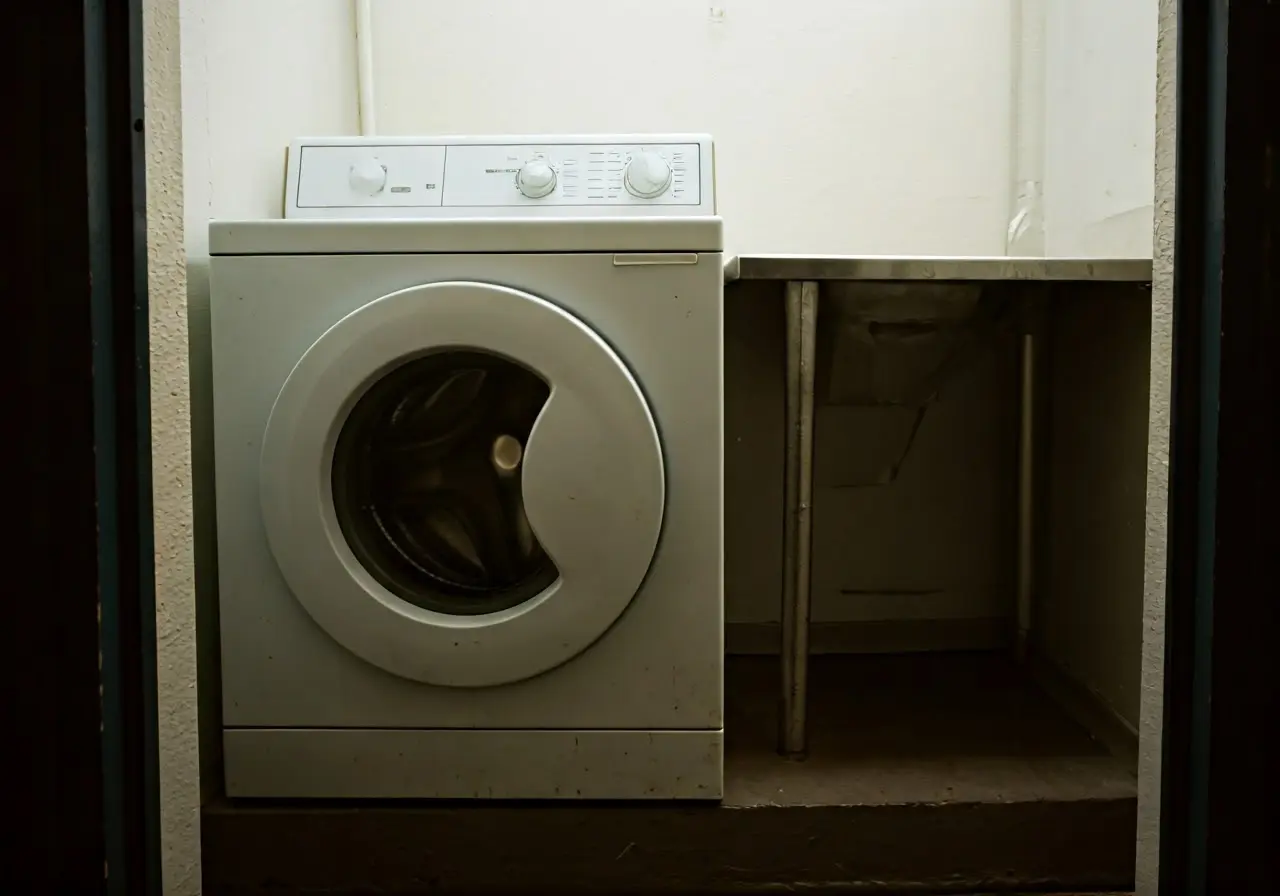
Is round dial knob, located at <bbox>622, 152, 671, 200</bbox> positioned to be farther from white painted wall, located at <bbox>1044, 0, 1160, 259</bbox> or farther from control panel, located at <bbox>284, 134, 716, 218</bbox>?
white painted wall, located at <bbox>1044, 0, 1160, 259</bbox>

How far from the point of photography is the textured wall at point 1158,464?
66 centimetres

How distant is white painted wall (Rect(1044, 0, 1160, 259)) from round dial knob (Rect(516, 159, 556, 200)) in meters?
0.83

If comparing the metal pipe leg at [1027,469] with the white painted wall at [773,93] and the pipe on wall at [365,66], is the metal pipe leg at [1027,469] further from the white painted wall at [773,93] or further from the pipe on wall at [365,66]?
the pipe on wall at [365,66]

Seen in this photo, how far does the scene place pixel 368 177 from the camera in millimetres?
1367

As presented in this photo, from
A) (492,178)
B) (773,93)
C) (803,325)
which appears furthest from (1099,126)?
(492,178)

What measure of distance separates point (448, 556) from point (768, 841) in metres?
0.54

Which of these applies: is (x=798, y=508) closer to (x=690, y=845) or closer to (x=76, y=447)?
(x=690, y=845)

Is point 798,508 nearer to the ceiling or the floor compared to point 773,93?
nearer to the floor

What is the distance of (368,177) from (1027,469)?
3.95 ft

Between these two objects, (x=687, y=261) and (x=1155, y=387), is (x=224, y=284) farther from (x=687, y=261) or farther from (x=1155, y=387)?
(x=1155, y=387)

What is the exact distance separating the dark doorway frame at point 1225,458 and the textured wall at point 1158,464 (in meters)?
0.06

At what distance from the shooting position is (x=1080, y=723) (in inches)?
53.4

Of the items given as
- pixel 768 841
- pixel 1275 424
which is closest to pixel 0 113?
pixel 1275 424

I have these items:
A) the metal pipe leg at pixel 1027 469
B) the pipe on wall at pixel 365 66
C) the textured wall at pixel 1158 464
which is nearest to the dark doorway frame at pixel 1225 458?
the textured wall at pixel 1158 464
